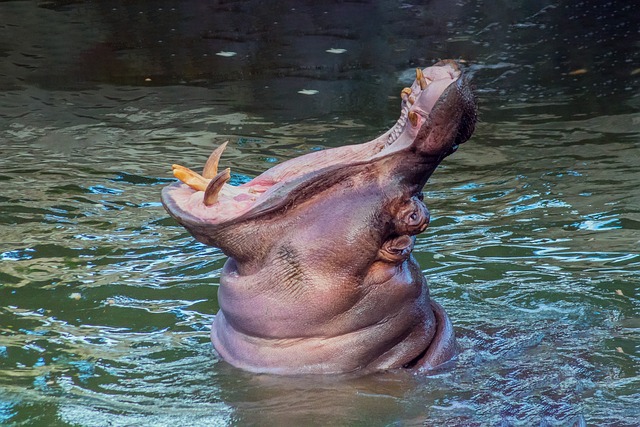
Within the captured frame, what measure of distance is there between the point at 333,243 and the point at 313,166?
0.28 meters

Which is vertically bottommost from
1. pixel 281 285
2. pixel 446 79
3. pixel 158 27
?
pixel 158 27

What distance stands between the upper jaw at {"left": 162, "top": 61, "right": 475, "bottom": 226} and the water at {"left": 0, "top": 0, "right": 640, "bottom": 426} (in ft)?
2.00

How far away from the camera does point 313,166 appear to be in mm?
3578

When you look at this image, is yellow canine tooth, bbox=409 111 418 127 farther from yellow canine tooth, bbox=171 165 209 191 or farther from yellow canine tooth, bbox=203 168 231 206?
yellow canine tooth, bbox=171 165 209 191

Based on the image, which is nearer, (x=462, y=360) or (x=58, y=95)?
(x=462, y=360)

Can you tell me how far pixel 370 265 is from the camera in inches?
140

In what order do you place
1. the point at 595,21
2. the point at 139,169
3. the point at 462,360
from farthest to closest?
the point at 595,21 < the point at 139,169 < the point at 462,360

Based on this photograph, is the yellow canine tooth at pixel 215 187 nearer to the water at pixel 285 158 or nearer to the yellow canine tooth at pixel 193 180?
the yellow canine tooth at pixel 193 180

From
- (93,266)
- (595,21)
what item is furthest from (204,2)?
(93,266)

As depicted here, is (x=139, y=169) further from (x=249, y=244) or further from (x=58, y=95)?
(x=249, y=244)

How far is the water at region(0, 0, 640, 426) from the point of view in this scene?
12.0 feet

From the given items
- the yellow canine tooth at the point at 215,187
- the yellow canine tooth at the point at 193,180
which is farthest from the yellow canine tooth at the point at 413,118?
the yellow canine tooth at the point at 193,180

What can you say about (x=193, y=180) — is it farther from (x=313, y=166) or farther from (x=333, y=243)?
(x=333, y=243)

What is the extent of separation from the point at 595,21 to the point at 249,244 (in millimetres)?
10545
